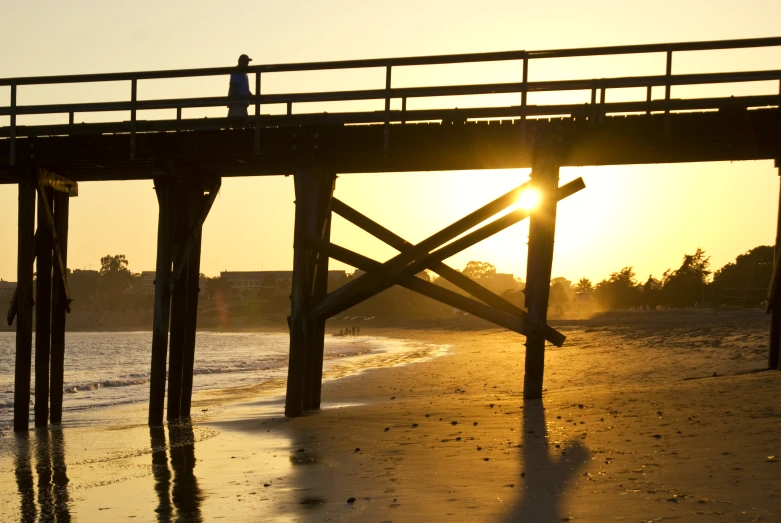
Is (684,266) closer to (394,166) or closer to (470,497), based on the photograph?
(394,166)

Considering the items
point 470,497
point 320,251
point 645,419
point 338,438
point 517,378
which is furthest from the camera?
point 517,378

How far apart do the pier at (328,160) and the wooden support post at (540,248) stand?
0.06ft

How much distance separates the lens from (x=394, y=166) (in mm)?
15492

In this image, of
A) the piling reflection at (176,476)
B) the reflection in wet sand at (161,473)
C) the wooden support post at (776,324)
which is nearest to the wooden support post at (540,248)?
the wooden support post at (776,324)

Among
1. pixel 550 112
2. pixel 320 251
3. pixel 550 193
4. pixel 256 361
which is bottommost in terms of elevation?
pixel 256 361

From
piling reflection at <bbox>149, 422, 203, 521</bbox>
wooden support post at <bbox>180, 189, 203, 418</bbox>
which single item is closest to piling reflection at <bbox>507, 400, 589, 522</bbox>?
piling reflection at <bbox>149, 422, 203, 521</bbox>

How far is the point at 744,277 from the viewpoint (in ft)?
242

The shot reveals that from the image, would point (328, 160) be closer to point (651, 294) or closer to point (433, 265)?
point (433, 265)

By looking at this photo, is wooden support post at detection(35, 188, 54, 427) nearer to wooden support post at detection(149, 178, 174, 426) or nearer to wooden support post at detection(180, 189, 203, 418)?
wooden support post at detection(149, 178, 174, 426)

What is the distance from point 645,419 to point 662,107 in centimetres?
→ 444

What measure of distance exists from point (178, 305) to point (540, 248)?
20.7 ft

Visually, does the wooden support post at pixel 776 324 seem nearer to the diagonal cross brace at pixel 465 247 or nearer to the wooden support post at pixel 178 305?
the diagonal cross brace at pixel 465 247

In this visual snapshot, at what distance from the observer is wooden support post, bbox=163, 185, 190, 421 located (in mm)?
16453

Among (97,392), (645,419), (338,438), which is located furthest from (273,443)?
(97,392)
